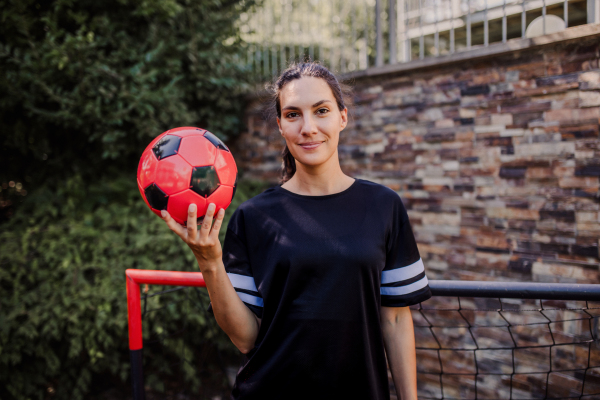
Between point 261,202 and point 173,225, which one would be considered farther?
point 261,202

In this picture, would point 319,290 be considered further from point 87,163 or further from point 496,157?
point 87,163

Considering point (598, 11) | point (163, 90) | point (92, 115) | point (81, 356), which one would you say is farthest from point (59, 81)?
point (598, 11)

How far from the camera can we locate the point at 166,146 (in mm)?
1369

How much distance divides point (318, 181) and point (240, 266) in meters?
0.46

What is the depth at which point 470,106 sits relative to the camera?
3.29 meters

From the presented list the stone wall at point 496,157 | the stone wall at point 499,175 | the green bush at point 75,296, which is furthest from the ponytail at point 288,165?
the green bush at point 75,296

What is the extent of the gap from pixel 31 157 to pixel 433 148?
14.9ft

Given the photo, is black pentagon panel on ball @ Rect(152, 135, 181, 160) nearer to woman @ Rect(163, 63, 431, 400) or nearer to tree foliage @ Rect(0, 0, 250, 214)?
woman @ Rect(163, 63, 431, 400)

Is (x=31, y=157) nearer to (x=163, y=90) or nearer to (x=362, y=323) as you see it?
(x=163, y=90)

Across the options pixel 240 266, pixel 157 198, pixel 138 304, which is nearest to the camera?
pixel 157 198

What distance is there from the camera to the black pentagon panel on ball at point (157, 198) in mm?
1279

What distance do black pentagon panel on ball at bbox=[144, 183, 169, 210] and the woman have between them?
0.12 meters

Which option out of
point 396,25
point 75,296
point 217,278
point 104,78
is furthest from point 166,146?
point 396,25

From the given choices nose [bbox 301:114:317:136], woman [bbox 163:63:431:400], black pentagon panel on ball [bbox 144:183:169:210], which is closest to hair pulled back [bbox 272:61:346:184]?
woman [bbox 163:63:431:400]
